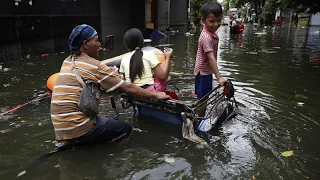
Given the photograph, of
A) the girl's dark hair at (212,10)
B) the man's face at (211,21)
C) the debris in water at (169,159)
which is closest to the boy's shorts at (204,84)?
the man's face at (211,21)

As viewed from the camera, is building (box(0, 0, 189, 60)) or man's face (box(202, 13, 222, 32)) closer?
man's face (box(202, 13, 222, 32))

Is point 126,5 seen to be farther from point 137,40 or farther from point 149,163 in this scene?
point 149,163

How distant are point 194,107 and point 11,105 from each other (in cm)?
404

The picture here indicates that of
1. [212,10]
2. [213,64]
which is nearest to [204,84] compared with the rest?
[213,64]

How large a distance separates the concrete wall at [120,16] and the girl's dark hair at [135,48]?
12.3 meters

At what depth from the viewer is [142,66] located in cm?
442

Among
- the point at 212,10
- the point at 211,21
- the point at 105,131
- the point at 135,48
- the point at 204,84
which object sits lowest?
the point at 105,131

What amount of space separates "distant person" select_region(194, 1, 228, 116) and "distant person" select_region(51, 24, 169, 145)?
50.9 inches

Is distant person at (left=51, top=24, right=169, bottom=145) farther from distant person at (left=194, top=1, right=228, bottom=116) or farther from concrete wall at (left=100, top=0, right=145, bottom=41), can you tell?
concrete wall at (left=100, top=0, right=145, bottom=41)

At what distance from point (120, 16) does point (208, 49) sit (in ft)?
50.0

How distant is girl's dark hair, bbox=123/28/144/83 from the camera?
431 centimetres

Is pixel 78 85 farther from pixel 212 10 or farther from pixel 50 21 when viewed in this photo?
pixel 50 21

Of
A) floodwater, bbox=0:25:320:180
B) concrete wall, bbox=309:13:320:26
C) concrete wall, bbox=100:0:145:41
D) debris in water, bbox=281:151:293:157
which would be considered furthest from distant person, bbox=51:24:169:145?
concrete wall, bbox=309:13:320:26

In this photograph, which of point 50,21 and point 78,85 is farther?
point 50,21
